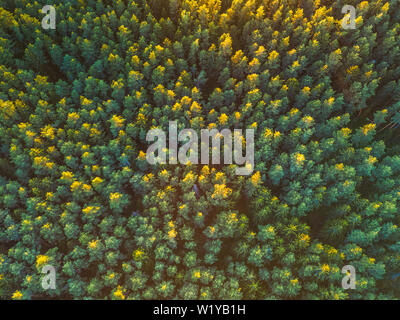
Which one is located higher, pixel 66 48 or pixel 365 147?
pixel 66 48

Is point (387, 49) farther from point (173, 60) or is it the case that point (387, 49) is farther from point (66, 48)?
point (66, 48)

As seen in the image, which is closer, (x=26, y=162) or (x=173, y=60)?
(x=26, y=162)

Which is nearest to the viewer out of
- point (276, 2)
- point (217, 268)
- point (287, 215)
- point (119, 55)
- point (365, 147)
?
point (217, 268)

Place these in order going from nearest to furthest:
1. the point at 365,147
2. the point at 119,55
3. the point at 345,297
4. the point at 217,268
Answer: the point at 345,297 < the point at 217,268 < the point at 365,147 < the point at 119,55

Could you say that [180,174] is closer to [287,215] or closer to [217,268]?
[217,268]

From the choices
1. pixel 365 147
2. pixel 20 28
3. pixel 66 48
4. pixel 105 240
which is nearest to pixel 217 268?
pixel 105 240

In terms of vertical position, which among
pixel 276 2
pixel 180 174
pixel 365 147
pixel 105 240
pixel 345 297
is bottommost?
pixel 345 297

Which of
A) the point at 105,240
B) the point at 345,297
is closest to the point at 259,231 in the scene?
the point at 345,297
